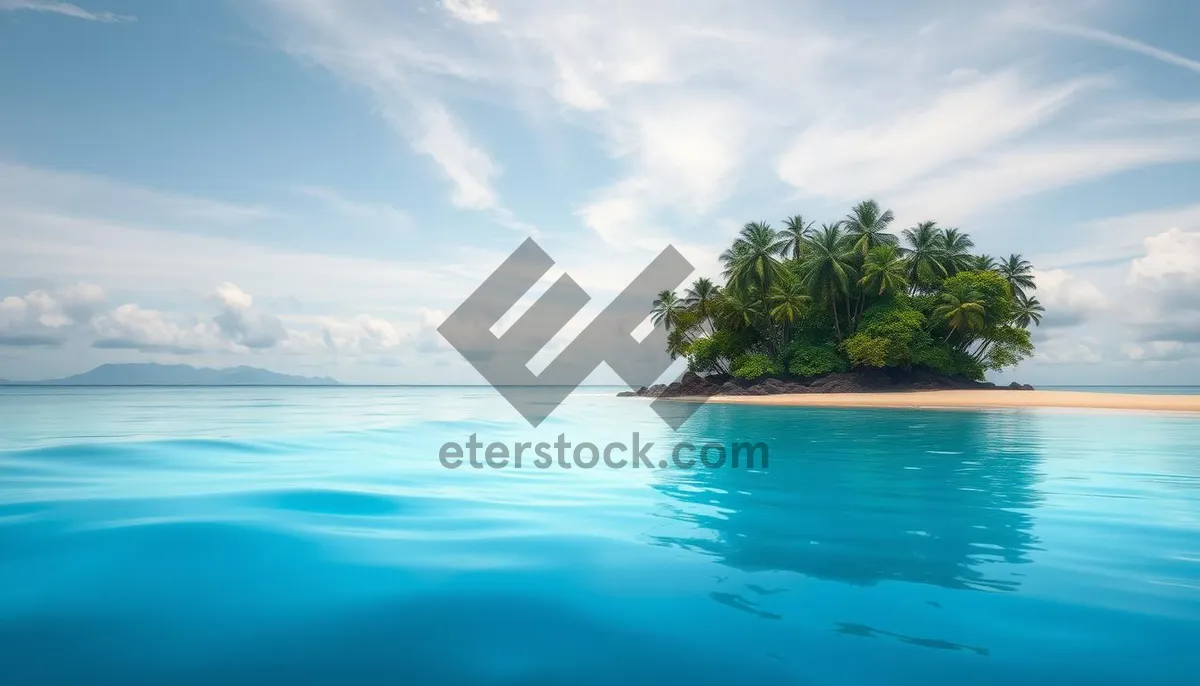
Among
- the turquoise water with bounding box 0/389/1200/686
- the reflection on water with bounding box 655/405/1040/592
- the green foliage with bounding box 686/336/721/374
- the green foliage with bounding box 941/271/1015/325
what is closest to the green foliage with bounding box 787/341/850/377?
the green foliage with bounding box 686/336/721/374

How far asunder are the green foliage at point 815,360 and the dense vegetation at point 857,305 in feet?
0.29

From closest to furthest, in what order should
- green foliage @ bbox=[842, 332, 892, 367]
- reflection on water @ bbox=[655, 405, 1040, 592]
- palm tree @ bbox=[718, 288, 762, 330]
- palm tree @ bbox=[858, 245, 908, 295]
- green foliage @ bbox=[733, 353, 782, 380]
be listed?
reflection on water @ bbox=[655, 405, 1040, 592]
green foliage @ bbox=[842, 332, 892, 367]
palm tree @ bbox=[858, 245, 908, 295]
green foliage @ bbox=[733, 353, 782, 380]
palm tree @ bbox=[718, 288, 762, 330]

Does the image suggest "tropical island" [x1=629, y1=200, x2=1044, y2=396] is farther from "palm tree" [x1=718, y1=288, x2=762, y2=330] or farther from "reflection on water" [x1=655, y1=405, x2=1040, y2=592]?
"reflection on water" [x1=655, y1=405, x2=1040, y2=592]

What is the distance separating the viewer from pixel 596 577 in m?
4.31

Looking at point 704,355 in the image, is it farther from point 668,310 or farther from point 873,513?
point 873,513

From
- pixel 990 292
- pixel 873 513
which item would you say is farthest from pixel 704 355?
pixel 873 513

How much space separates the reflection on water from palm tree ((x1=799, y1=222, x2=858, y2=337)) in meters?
35.9

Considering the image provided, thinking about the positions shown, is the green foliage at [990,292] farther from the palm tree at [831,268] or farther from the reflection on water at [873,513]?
the reflection on water at [873,513]

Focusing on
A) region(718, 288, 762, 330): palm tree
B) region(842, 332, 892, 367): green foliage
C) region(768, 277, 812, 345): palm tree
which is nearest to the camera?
region(842, 332, 892, 367): green foliage

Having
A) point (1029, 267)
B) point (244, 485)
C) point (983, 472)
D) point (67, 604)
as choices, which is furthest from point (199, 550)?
point (1029, 267)

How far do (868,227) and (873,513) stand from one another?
163 ft

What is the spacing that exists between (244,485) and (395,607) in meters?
5.44

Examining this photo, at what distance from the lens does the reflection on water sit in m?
4.50

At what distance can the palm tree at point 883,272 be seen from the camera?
148 ft
